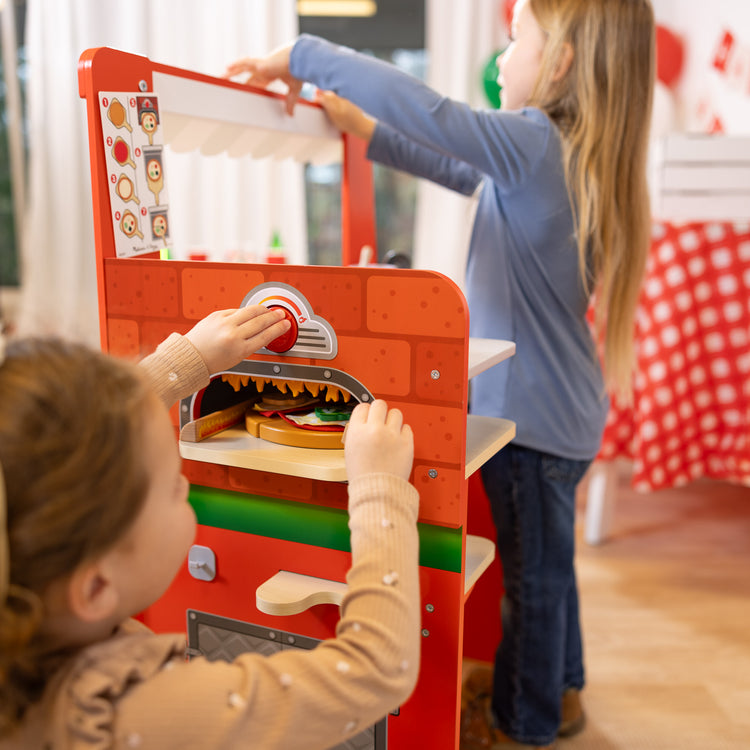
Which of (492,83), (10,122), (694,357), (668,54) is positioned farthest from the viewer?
(10,122)

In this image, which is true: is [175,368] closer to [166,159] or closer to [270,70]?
[270,70]

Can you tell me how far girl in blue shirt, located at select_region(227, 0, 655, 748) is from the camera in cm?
102

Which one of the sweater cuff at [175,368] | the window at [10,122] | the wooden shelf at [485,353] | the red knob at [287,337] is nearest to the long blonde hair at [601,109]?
the wooden shelf at [485,353]

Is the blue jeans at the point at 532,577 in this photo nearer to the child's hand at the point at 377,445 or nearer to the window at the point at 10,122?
the child's hand at the point at 377,445

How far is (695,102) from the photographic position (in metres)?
2.46

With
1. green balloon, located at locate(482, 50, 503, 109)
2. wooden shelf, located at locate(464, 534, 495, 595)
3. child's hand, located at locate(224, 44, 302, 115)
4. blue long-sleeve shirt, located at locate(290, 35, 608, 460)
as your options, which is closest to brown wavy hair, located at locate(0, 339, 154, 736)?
wooden shelf, located at locate(464, 534, 495, 595)

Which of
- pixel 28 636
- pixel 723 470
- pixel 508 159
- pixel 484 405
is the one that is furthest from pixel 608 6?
pixel 723 470

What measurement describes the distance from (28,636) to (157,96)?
0.69 metres

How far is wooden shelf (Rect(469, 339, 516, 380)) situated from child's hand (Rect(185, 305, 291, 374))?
211mm

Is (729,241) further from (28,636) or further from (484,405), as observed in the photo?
(28,636)

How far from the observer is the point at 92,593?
522 millimetres

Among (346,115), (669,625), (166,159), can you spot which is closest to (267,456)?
(346,115)

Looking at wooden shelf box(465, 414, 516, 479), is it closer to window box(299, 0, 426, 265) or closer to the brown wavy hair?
the brown wavy hair

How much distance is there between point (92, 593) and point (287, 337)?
36 cm
